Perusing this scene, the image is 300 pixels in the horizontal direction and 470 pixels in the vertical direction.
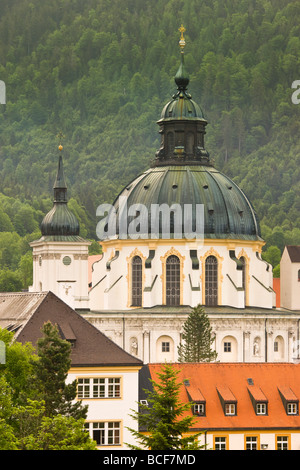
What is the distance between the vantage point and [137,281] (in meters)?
129

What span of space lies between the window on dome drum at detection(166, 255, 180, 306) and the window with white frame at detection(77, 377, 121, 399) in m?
55.9

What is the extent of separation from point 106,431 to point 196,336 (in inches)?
1828

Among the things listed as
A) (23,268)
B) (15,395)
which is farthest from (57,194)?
(15,395)

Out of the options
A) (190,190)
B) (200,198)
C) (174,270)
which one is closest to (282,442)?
(174,270)

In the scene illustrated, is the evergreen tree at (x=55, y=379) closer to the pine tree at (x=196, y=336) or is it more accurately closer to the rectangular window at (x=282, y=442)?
the rectangular window at (x=282, y=442)

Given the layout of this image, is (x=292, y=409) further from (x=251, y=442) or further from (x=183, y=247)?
(x=183, y=247)

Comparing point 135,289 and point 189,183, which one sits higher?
point 189,183

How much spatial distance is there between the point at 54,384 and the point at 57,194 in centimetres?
6709

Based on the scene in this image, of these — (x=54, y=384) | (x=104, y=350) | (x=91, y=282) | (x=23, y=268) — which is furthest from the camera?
(x=23, y=268)

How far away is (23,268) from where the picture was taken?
184m

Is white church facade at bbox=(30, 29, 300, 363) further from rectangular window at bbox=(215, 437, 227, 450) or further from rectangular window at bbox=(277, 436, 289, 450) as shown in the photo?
rectangular window at bbox=(215, 437, 227, 450)

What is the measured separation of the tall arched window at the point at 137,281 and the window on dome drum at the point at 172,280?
2.19 metres

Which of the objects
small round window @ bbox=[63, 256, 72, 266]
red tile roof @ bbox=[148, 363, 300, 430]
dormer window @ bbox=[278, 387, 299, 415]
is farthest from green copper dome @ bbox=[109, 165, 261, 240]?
dormer window @ bbox=[278, 387, 299, 415]
